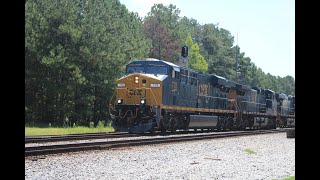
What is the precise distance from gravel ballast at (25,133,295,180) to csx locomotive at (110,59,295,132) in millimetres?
6623

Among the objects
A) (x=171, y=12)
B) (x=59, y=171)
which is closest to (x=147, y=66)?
(x=59, y=171)

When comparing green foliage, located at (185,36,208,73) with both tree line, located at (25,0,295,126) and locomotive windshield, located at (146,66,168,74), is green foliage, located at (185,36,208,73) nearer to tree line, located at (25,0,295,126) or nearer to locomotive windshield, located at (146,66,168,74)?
tree line, located at (25,0,295,126)

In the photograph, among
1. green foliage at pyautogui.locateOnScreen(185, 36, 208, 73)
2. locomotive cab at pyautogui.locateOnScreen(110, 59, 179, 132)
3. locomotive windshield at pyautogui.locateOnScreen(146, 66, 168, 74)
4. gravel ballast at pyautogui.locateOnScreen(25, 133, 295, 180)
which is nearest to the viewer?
gravel ballast at pyautogui.locateOnScreen(25, 133, 295, 180)

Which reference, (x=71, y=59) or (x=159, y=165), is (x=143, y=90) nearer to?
(x=159, y=165)

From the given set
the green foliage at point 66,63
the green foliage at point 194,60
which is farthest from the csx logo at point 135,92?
the green foliage at point 194,60

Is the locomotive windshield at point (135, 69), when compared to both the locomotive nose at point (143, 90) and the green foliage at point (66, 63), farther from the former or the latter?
the green foliage at point (66, 63)

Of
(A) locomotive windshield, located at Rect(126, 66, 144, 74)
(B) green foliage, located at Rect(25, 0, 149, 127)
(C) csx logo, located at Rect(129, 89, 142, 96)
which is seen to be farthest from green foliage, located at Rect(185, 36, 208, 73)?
(C) csx logo, located at Rect(129, 89, 142, 96)

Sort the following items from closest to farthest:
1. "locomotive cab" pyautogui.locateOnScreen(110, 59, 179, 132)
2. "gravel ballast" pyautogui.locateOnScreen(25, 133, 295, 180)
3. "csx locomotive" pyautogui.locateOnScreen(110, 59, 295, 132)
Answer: "gravel ballast" pyautogui.locateOnScreen(25, 133, 295, 180) → "locomotive cab" pyautogui.locateOnScreen(110, 59, 179, 132) → "csx locomotive" pyautogui.locateOnScreen(110, 59, 295, 132)

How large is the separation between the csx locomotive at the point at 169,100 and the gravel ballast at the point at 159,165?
6.62 meters

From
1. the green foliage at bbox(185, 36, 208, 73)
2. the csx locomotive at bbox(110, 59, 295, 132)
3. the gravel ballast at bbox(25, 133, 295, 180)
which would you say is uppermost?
the green foliage at bbox(185, 36, 208, 73)

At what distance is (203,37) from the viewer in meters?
109

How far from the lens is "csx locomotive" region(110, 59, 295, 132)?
21312 millimetres

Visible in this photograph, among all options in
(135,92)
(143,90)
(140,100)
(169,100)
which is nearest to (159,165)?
(140,100)
